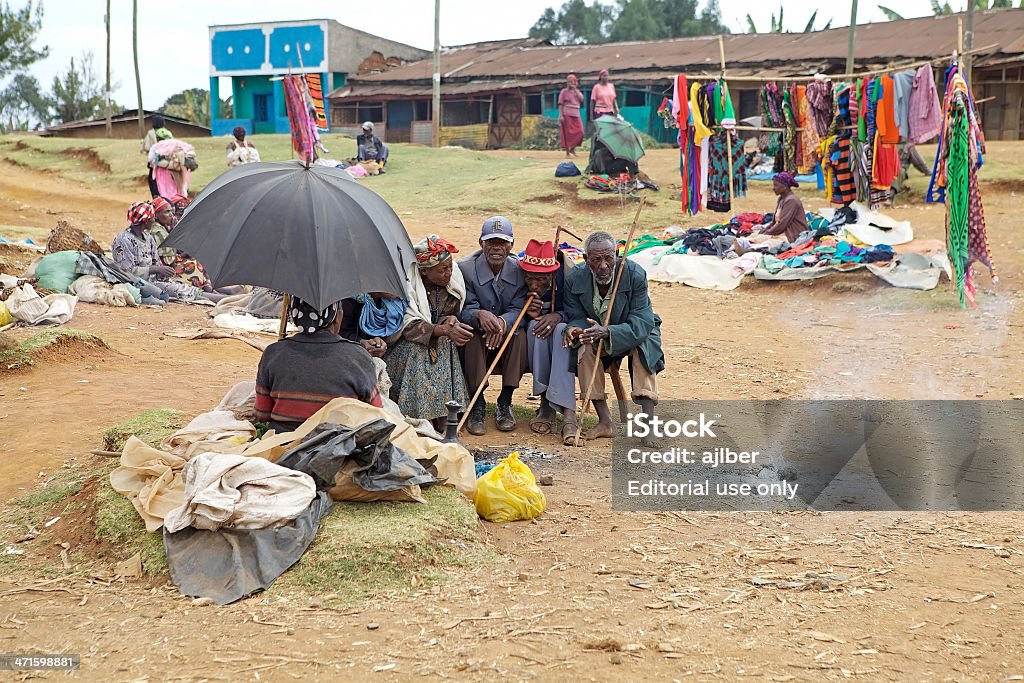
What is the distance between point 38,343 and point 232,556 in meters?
4.46

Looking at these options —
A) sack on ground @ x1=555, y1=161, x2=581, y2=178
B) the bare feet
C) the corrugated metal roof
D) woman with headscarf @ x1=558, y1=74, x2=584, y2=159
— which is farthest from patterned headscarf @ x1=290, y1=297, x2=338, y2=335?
the corrugated metal roof

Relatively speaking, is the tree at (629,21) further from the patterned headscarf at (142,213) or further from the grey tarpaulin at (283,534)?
the grey tarpaulin at (283,534)

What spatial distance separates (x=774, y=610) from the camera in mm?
3652

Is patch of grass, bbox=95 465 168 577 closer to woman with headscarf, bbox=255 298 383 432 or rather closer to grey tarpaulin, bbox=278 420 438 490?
grey tarpaulin, bbox=278 420 438 490

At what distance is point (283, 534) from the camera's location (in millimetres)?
3898

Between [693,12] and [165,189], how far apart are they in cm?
3489

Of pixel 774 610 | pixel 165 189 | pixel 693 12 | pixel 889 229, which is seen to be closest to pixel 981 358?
pixel 889 229

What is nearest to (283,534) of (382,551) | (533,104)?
(382,551)

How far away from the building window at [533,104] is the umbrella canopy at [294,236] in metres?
22.7

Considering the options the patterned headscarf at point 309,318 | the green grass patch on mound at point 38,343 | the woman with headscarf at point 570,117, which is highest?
the woman with headscarf at point 570,117

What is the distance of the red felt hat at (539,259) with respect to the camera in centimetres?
623

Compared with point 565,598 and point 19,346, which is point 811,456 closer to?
point 565,598

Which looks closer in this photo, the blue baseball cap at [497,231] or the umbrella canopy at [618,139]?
the blue baseball cap at [497,231]

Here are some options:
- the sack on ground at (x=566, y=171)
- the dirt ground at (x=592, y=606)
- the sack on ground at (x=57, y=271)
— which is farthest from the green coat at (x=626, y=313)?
the sack on ground at (x=566, y=171)
